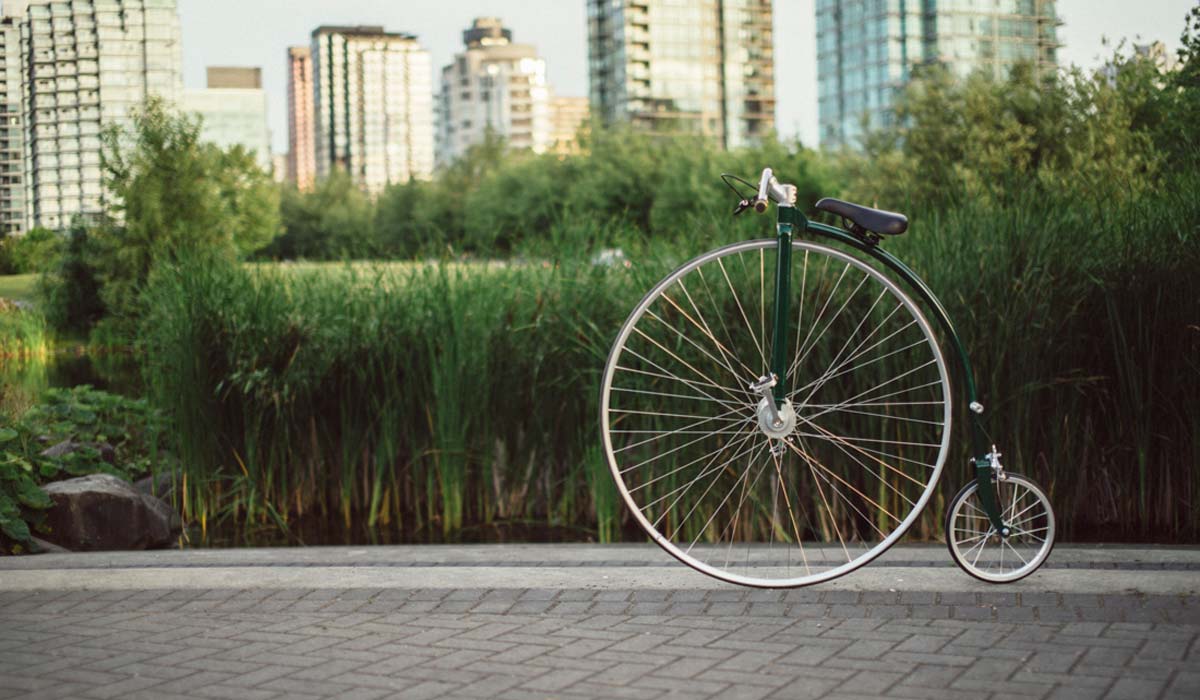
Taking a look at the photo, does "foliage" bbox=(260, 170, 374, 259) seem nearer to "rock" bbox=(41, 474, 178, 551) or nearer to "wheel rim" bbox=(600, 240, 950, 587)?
"rock" bbox=(41, 474, 178, 551)

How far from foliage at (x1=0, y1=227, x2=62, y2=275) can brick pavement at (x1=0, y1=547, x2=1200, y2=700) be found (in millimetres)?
8226

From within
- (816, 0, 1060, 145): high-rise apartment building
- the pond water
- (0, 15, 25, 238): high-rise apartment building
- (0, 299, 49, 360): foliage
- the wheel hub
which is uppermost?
(816, 0, 1060, 145): high-rise apartment building

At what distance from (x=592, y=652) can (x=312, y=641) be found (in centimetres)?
87

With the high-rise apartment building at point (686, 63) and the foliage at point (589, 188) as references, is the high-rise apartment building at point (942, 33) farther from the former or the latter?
the foliage at point (589, 188)

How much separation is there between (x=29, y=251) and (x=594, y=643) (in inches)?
404

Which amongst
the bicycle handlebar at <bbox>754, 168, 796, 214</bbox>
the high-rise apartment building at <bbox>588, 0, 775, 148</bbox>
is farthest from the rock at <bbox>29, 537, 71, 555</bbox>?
the high-rise apartment building at <bbox>588, 0, 775, 148</bbox>

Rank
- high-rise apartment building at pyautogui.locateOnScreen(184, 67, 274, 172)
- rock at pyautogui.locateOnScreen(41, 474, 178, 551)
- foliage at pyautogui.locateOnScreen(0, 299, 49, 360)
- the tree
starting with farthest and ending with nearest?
high-rise apartment building at pyautogui.locateOnScreen(184, 67, 274, 172), the tree, foliage at pyautogui.locateOnScreen(0, 299, 49, 360), rock at pyautogui.locateOnScreen(41, 474, 178, 551)

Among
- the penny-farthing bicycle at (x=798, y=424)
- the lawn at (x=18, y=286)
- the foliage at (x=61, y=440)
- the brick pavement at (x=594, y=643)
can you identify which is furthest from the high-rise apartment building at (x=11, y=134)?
the brick pavement at (x=594, y=643)

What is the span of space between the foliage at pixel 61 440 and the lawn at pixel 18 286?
2922mm

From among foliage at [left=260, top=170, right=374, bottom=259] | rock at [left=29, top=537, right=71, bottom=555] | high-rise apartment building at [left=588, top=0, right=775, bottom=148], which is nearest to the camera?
rock at [left=29, top=537, right=71, bottom=555]

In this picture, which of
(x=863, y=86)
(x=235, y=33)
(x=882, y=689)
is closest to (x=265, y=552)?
(x=882, y=689)

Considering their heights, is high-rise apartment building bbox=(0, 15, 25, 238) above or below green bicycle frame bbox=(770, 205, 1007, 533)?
above

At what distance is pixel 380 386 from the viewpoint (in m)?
8.01

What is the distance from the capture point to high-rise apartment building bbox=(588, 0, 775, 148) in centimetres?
12875
